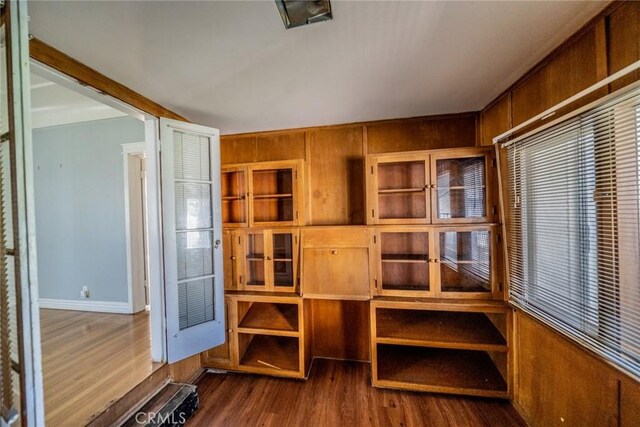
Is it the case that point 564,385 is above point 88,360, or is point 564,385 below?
above

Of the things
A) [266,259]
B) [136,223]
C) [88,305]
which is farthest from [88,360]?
[266,259]

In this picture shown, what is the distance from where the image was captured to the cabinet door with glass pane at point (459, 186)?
1.99m

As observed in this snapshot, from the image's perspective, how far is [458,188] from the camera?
6.74 ft

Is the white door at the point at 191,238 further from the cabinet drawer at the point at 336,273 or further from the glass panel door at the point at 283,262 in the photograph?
the cabinet drawer at the point at 336,273

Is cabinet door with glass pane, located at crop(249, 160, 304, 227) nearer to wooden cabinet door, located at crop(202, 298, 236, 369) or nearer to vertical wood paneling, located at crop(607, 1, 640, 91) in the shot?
wooden cabinet door, located at crop(202, 298, 236, 369)

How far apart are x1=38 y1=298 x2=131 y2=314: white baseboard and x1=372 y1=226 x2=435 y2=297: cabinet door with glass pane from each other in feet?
10.5

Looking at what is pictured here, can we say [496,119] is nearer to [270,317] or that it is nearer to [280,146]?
[280,146]

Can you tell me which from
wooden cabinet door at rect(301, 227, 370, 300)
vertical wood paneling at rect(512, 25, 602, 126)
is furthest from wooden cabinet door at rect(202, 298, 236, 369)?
vertical wood paneling at rect(512, 25, 602, 126)

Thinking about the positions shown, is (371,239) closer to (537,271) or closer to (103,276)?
(537,271)

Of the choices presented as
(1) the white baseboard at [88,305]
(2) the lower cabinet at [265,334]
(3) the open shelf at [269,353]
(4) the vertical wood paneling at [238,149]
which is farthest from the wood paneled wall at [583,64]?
(1) the white baseboard at [88,305]

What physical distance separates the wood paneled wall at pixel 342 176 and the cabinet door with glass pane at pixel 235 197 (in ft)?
1.74

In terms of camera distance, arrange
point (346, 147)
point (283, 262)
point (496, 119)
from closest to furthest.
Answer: point (496, 119) → point (283, 262) → point (346, 147)

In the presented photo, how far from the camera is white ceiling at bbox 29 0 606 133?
1.12 meters

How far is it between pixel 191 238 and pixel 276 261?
75cm
